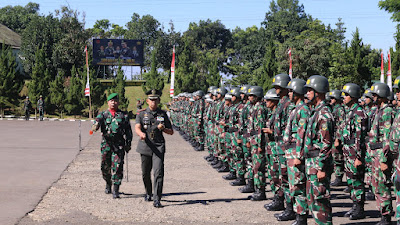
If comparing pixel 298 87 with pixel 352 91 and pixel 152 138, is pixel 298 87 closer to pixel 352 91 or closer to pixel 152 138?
pixel 352 91

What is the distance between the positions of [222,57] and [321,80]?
92.1 m

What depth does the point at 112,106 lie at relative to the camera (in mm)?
10719

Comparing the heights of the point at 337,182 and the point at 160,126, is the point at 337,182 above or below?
below

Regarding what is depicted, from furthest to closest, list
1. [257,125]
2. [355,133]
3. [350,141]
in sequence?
[257,125]
[350,141]
[355,133]

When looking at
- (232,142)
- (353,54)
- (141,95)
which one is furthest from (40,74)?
(232,142)

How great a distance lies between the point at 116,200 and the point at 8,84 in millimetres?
42257

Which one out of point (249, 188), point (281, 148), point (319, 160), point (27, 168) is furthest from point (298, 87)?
point (27, 168)

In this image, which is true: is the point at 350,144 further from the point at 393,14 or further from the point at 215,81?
the point at 215,81

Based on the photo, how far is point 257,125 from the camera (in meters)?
10.1

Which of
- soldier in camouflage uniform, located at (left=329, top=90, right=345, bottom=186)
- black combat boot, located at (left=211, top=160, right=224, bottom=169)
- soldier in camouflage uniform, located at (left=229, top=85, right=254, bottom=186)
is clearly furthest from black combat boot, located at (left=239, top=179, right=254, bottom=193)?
black combat boot, located at (left=211, top=160, right=224, bottom=169)

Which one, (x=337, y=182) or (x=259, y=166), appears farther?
(x=337, y=182)

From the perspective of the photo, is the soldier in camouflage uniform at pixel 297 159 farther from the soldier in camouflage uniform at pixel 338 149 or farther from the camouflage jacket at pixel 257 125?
the soldier in camouflage uniform at pixel 338 149

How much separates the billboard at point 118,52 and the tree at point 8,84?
56.7ft

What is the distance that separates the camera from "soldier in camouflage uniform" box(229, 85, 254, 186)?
11461 mm
